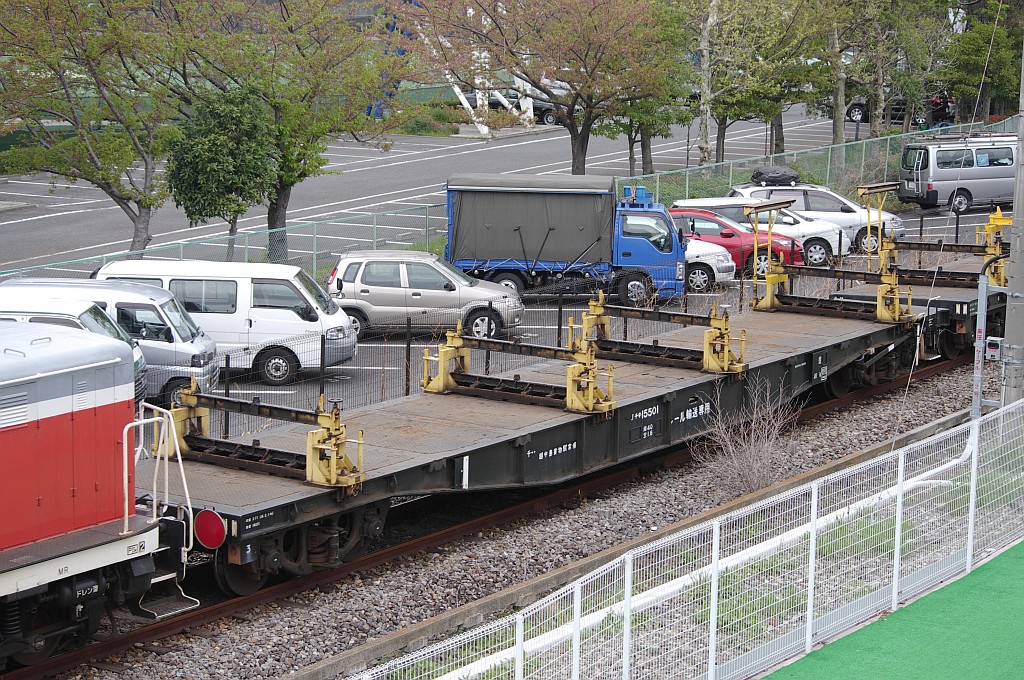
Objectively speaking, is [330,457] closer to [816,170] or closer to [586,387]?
[586,387]

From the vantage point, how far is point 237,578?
36.1 ft

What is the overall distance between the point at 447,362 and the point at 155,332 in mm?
5080

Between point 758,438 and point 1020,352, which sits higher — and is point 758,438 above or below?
below

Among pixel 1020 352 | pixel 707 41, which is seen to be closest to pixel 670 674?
pixel 1020 352

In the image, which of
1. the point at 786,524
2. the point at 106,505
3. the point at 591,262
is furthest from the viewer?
the point at 591,262

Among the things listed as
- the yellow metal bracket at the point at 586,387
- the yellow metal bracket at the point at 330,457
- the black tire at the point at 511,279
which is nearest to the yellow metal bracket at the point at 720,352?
the yellow metal bracket at the point at 586,387

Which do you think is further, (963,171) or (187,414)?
(963,171)

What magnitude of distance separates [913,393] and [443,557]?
10.1 m

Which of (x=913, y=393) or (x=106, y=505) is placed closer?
(x=106, y=505)

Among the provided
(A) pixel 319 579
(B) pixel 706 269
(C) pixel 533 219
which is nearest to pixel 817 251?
(B) pixel 706 269

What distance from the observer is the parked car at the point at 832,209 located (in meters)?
29.8

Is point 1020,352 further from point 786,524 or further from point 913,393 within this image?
point 786,524

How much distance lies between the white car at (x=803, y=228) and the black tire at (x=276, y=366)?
1264 centimetres

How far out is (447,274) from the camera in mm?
21672
